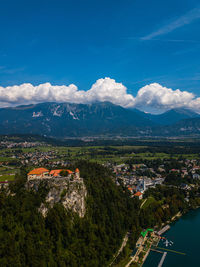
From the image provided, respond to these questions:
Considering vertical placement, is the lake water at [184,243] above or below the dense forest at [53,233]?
below

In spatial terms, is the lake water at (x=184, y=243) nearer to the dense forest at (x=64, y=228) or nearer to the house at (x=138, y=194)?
the dense forest at (x=64, y=228)

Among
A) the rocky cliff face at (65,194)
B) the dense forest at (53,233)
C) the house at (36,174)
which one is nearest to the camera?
the dense forest at (53,233)

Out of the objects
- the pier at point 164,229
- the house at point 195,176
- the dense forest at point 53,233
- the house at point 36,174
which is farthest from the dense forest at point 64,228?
the house at point 195,176

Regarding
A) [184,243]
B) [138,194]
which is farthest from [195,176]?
[184,243]

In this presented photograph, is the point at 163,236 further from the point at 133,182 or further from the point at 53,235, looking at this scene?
the point at 133,182

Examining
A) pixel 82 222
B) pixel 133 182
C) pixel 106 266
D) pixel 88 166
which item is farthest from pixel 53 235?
pixel 133 182

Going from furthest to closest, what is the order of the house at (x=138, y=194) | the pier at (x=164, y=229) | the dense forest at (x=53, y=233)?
the house at (x=138, y=194), the pier at (x=164, y=229), the dense forest at (x=53, y=233)

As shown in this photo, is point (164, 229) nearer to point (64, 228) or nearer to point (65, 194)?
point (64, 228)
